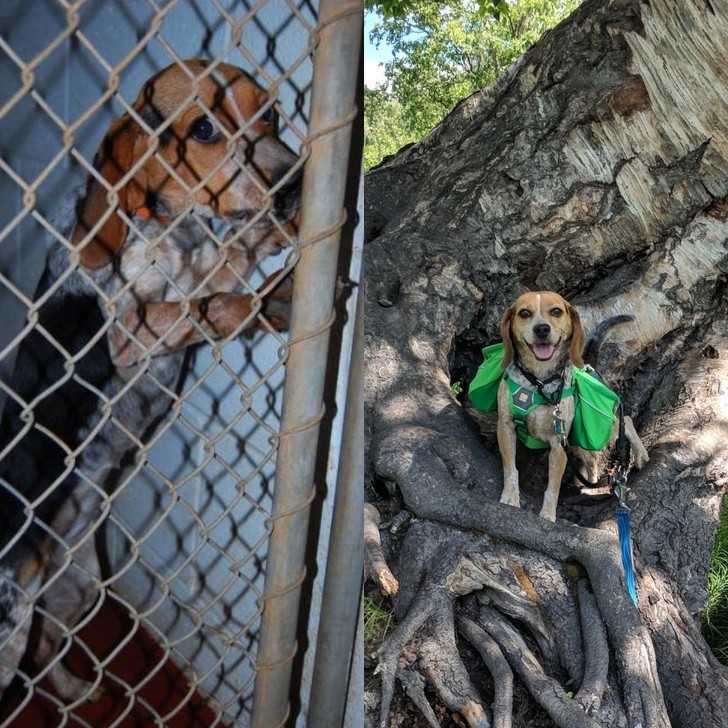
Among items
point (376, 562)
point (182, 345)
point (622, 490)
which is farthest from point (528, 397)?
point (182, 345)

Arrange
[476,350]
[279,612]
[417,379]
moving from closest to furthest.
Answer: [279,612] < [417,379] < [476,350]

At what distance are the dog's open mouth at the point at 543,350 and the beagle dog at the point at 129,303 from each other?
238 centimetres

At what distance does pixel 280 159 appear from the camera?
5.94ft

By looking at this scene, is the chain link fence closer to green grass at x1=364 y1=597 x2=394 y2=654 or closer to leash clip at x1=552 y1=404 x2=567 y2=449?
green grass at x1=364 y1=597 x2=394 y2=654

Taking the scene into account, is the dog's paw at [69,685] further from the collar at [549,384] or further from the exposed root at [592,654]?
the collar at [549,384]

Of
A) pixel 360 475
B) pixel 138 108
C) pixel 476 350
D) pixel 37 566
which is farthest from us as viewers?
pixel 476 350

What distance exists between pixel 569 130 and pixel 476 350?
133cm

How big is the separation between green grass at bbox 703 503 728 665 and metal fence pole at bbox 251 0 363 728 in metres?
2.90

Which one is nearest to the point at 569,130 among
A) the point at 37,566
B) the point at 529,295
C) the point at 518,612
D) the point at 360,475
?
the point at 529,295

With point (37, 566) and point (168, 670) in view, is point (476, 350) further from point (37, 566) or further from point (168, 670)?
point (37, 566)

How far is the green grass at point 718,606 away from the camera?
400 centimetres

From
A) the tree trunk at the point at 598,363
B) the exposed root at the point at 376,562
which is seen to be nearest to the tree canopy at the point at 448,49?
the tree trunk at the point at 598,363

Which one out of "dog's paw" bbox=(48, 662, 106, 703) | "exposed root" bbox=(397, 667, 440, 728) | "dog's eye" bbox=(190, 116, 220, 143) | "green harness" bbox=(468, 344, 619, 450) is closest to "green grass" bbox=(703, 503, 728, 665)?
"green harness" bbox=(468, 344, 619, 450)

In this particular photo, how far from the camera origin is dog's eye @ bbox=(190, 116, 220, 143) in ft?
6.06
